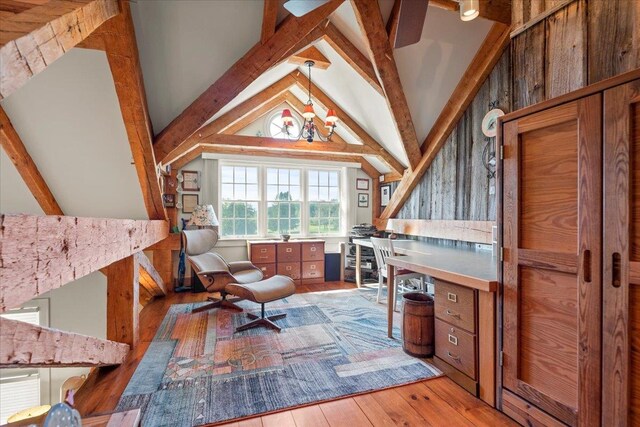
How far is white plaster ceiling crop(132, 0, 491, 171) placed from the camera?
2.33 m

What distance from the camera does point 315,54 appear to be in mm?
3666

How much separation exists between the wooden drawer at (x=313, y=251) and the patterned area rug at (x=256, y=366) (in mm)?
1570

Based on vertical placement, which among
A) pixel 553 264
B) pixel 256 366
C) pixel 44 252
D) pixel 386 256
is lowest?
pixel 256 366

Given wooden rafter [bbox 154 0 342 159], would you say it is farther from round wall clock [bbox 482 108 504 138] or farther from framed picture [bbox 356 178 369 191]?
framed picture [bbox 356 178 369 191]

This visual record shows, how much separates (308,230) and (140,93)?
11.6ft

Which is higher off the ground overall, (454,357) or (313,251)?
(313,251)

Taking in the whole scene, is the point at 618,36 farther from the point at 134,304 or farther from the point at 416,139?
the point at 134,304

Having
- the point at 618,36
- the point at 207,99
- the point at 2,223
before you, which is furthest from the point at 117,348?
the point at 618,36

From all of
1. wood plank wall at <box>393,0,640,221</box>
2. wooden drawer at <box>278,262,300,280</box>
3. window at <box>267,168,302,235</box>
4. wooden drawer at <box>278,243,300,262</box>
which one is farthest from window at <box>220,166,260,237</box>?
wood plank wall at <box>393,0,640,221</box>

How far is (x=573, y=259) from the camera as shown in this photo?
4.42 feet

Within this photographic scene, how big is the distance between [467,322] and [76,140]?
11.3ft

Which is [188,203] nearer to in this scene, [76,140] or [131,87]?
[76,140]

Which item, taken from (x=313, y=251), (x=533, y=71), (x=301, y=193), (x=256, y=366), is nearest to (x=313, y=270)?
(x=313, y=251)

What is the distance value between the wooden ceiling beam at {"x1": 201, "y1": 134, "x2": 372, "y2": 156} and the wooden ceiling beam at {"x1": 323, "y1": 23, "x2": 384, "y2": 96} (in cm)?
126
